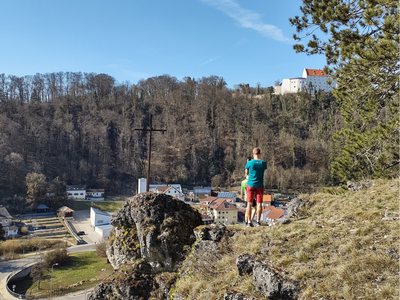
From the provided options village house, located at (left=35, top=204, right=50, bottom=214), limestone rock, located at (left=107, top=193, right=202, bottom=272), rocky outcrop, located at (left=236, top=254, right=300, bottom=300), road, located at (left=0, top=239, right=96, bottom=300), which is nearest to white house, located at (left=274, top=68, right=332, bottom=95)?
village house, located at (left=35, top=204, right=50, bottom=214)

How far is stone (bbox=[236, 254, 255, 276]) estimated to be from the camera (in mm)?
4246

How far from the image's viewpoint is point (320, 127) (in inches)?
2112

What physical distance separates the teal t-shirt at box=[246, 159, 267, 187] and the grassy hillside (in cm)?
94

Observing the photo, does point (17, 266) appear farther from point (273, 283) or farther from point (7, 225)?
point (273, 283)

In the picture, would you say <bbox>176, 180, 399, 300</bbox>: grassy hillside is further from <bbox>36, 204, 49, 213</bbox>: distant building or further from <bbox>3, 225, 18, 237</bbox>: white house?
<bbox>36, 204, 49, 213</bbox>: distant building

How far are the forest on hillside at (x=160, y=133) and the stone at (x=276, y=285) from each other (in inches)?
1676

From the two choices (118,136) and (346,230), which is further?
(118,136)

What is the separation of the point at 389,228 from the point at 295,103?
61749mm

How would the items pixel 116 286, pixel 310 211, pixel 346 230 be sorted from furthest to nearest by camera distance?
pixel 310 211 < pixel 116 286 < pixel 346 230

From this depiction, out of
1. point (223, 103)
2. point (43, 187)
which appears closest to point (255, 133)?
point (223, 103)

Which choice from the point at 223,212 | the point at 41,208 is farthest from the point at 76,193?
the point at 223,212

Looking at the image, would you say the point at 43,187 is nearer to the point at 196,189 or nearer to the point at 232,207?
the point at 196,189

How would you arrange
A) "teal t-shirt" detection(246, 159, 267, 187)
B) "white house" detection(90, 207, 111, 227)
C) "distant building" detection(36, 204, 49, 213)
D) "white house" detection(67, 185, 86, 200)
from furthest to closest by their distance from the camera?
"white house" detection(67, 185, 86, 200) → "distant building" detection(36, 204, 49, 213) → "white house" detection(90, 207, 111, 227) → "teal t-shirt" detection(246, 159, 267, 187)

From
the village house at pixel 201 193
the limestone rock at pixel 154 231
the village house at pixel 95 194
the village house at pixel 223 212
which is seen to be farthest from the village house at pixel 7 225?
the limestone rock at pixel 154 231
